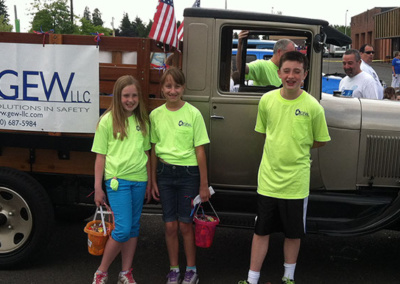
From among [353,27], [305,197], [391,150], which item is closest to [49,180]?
[305,197]

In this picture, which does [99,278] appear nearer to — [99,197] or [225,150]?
[99,197]

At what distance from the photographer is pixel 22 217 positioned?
13.8 ft

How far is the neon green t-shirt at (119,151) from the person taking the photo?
3.69m

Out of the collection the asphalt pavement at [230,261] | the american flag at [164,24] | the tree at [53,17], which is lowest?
the asphalt pavement at [230,261]

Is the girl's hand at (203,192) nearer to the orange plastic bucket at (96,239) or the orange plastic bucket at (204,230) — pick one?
the orange plastic bucket at (204,230)

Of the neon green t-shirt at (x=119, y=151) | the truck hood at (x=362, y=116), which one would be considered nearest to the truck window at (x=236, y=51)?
the truck hood at (x=362, y=116)

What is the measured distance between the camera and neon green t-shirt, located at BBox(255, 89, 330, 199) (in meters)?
3.61

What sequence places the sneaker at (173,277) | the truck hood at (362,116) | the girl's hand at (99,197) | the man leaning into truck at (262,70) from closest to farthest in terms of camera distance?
1. the girl's hand at (99,197)
2. the sneaker at (173,277)
3. the truck hood at (362,116)
4. the man leaning into truck at (262,70)

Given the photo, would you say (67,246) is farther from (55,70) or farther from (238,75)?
(238,75)

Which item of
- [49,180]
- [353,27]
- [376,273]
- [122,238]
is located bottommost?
[376,273]

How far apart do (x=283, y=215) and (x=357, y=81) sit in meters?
2.67

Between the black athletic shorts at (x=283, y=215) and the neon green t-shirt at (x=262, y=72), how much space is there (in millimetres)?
1309

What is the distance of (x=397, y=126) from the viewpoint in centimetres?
420

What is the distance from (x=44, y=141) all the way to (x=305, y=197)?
2029mm
